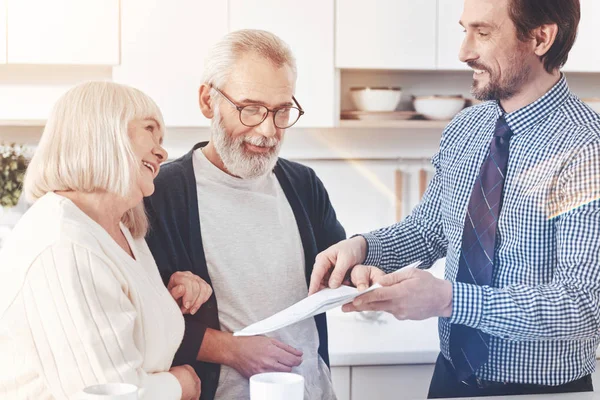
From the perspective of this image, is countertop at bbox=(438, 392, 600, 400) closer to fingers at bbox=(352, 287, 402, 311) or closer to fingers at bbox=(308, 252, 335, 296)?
fingers at bbox=(352, 287, 402, 311)

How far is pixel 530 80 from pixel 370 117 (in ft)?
3.88

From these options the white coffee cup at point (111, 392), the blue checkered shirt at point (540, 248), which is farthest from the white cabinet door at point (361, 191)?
the white coffee cup at point (111, 392)

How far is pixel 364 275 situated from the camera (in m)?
1.67

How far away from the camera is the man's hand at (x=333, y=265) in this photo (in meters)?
1.68

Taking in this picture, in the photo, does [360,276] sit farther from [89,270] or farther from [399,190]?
[399,190]

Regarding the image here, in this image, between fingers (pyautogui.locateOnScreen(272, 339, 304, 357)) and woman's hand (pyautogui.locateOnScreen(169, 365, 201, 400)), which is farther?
fingers (pyautogui.locateOnScreen(272, 339, 304, 357))

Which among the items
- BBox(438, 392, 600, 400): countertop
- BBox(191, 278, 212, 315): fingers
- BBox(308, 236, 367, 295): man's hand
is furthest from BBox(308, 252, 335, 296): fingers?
BBox(438, 392, 600, 400): countertop

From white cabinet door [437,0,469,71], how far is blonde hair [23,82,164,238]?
1677 mm

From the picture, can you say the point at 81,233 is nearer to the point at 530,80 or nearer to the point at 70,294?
the point at 70,294

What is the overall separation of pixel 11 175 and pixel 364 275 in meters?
1.73

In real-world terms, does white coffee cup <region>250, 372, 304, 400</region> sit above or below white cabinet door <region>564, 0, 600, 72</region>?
below

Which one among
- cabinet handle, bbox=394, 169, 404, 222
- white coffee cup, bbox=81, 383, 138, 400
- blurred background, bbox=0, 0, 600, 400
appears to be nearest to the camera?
white coffee cup, bbox=81, 383, 138, 400

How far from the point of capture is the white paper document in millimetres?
1271

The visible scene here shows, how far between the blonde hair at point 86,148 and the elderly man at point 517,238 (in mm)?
540
